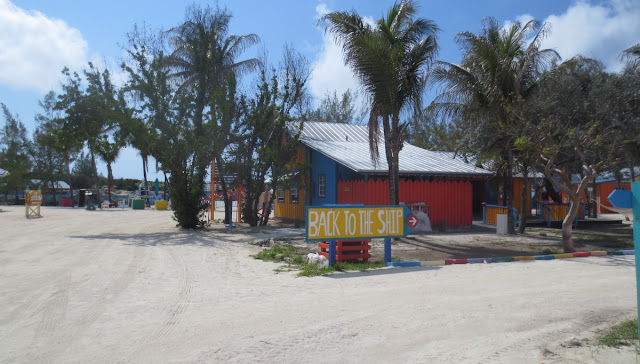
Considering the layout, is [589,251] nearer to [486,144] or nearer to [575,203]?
[575,203]

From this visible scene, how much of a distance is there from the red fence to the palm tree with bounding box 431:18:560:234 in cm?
394

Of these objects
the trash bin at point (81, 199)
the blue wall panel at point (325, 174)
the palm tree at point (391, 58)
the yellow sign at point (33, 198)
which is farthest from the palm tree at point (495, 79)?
the trash bin at point (81, 199)

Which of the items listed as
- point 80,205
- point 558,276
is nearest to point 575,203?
point 558,276

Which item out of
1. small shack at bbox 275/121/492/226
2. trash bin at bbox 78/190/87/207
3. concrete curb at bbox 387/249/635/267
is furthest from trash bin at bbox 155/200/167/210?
concrete curb at bbox 387/249/635/267

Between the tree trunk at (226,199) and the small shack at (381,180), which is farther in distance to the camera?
the tree trunk at (226,199)

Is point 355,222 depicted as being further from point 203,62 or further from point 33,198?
point 33,198

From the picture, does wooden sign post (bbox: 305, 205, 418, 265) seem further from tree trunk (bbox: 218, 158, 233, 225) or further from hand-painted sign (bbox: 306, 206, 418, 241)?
tree trunk (bbox: 218, 158, 233, 225)

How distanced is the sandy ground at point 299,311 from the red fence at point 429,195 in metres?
9.14

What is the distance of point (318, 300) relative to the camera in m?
7.40

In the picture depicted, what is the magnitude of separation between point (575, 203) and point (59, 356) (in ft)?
41.9

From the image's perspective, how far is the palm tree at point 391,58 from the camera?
1401 centimetres

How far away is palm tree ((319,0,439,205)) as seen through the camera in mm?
14008

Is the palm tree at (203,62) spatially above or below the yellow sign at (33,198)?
above

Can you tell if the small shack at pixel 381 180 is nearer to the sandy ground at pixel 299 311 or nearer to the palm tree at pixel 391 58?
the palm tree at pixel 391 58
